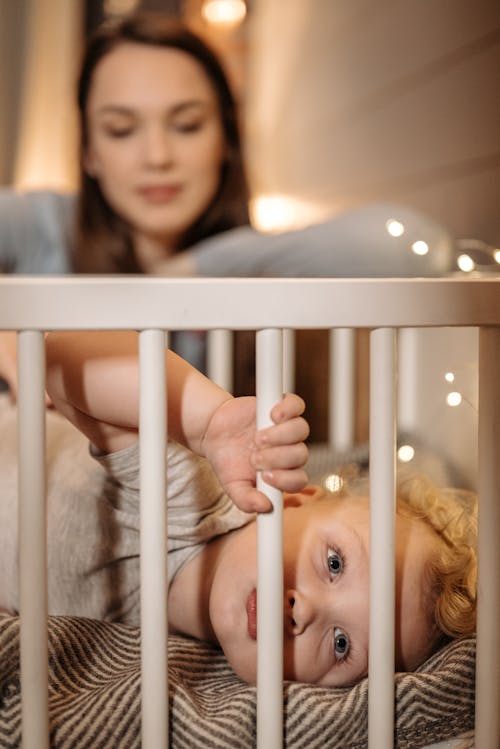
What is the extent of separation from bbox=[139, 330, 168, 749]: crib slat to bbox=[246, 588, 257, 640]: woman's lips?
0.13 meters

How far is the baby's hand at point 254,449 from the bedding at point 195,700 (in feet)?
0.60

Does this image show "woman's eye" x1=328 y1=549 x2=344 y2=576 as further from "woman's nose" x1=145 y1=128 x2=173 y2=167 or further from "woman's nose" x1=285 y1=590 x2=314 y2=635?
"woman's nose" x1=145 y1=128 x2=173 y2=167

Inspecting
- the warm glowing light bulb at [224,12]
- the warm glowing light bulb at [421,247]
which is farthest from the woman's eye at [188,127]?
the warm glowing light bulb at [421,247]

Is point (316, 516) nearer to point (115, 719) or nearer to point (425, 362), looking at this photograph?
point (115, 719)

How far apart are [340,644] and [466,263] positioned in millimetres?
532

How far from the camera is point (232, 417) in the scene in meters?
0.66

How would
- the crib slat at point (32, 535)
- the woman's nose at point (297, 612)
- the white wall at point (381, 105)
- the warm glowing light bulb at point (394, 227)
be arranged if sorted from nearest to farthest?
the crib slat at point (32, 535)
the woman's nose at point (297, 612)
the warm glowing light bulb at point (394, 227)
the white wall at point (381, 105)

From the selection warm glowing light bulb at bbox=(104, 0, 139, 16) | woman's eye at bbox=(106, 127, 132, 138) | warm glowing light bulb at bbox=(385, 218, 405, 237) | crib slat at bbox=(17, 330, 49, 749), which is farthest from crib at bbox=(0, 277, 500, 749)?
warm glowing light bulb at bbox=(104, 0, 139, 16)

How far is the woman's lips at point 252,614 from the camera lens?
74 centimetres

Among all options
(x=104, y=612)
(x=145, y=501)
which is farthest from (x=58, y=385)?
(x=104, y=612)

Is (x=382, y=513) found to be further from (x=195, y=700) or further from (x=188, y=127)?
(x=188, y=127)

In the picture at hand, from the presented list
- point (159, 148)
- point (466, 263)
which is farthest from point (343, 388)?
point (159, 148)

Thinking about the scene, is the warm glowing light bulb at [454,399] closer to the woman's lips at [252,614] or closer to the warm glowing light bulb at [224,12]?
the woman's lips at [252,614]

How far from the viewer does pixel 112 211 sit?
6.46ft
